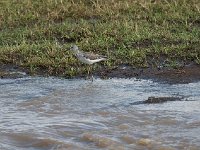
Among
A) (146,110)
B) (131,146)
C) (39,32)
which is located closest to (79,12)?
(39,32)

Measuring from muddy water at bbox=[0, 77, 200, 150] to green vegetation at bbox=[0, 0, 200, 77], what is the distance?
948 mm

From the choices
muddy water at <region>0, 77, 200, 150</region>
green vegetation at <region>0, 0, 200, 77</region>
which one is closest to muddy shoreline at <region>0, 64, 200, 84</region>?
green vegetation at <region>0, 0, 200, 77</region>

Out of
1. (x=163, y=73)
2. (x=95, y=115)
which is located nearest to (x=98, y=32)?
(x=163, y=73)

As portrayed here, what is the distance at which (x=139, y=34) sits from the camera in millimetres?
12703

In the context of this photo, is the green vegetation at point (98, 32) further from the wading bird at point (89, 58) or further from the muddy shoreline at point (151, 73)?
the wading bird at point (89, 58)

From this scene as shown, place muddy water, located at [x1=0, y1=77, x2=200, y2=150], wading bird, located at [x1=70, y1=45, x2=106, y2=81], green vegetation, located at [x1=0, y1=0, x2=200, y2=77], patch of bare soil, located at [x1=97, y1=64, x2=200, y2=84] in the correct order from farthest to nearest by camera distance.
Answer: green vegetation, located at [x1=0, y1=0, x2=200, y2=77] → wading bird, located at [x1=70, y1=45, x2=106, y2=81] → patch of bare soil, located at [x1=97, y1=64, x2=200, y2=84] → muddy water, located at [x1=0, y1=77, x2=200, y2=150]

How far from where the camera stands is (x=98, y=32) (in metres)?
13.0

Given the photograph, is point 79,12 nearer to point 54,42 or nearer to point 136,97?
point 54,42

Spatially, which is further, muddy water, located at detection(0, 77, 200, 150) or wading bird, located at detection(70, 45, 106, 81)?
wading bird, located at detection(70, 45, 106, 81)

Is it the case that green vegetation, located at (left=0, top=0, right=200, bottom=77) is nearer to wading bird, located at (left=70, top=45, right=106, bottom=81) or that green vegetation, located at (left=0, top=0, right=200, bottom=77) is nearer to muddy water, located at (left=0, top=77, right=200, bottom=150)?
wading bird, located at (left=70, top=45, right=106, bottom=81)

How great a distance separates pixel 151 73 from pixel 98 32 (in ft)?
8.91

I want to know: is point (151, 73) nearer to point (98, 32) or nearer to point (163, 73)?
point (163, 73)

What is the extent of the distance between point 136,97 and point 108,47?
116 inches

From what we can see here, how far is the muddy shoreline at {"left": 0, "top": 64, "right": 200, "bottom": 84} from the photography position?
10391mm
